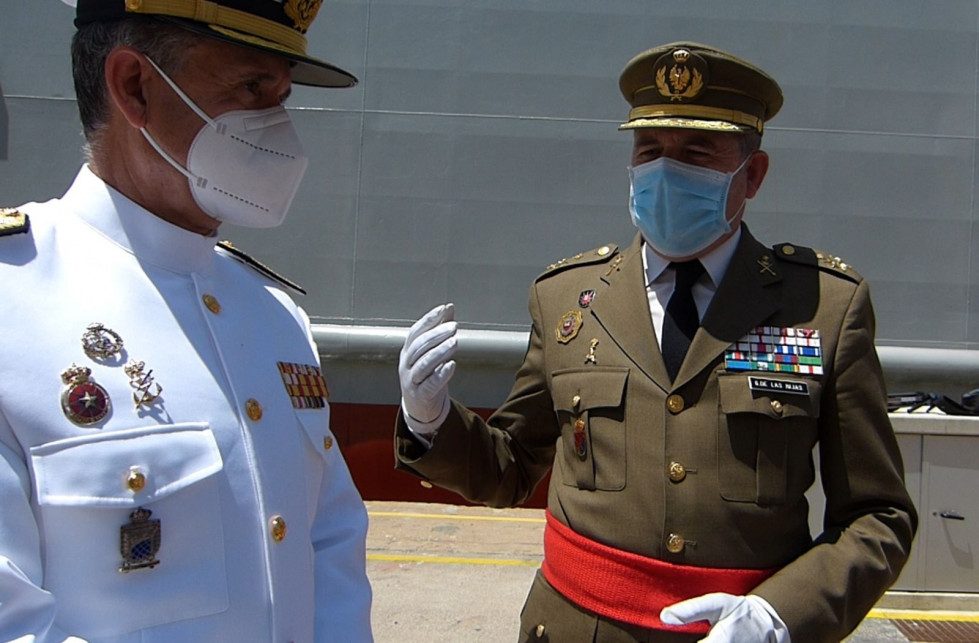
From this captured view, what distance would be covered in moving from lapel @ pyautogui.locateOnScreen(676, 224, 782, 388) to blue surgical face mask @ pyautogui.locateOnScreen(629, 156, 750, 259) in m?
0.10

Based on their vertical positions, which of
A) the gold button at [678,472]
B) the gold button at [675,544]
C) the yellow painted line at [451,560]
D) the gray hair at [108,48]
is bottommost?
the yellow painted line at [451,560]

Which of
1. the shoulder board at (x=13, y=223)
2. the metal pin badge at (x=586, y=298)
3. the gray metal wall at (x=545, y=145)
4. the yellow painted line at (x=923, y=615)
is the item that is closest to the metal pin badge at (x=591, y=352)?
the metal pin badge at (x=586, y=298)

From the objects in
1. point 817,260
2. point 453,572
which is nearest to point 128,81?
point 817,260

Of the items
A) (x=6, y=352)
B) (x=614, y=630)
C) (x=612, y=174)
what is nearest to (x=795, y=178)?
(x=612, y=174)

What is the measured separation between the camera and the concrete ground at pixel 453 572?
428 centimetres

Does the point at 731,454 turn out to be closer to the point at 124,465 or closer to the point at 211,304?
the point at 211,304

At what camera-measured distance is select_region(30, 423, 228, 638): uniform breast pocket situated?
1.16 metres

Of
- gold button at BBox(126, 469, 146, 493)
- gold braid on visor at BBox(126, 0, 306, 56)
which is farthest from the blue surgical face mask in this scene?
gold button at BBox(126, 469, 146, 493)

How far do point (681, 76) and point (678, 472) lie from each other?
3.08 ft

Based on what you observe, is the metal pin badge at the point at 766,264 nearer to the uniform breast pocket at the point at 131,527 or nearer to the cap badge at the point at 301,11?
the cap badge at the point at 301,11

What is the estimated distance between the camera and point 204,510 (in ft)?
4.22

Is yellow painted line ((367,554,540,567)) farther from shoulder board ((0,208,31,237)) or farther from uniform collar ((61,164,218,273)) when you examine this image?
shoulder board ((0,208,31,237))

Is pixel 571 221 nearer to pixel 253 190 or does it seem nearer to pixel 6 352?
pixel 253 190

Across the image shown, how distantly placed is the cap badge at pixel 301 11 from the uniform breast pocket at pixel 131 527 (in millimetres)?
726
